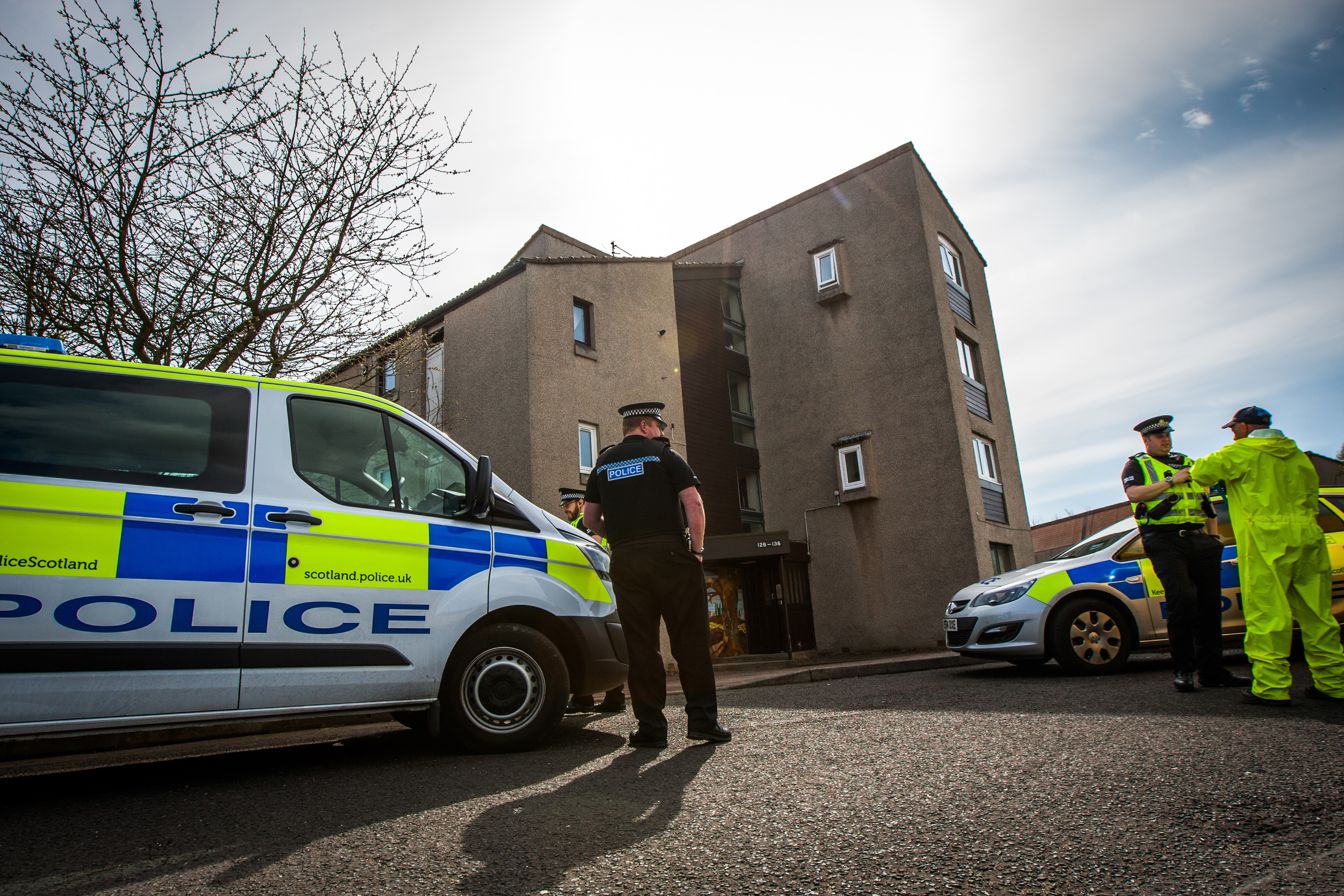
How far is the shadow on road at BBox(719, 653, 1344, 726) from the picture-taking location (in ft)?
14.7

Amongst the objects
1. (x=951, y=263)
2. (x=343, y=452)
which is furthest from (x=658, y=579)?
(x=951, y=263)

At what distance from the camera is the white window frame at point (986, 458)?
62.8 feet

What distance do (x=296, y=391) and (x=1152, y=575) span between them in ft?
23.3

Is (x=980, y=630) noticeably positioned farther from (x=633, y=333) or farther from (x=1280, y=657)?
(x=633, y=333)

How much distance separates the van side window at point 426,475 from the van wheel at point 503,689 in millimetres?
748

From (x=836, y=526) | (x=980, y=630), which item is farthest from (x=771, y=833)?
(x=836, y=526)

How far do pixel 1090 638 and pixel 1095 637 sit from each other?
4 centimetres

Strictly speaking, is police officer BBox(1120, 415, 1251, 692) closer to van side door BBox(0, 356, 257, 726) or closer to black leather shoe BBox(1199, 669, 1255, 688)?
black leather shoe BBox(1199, 669, 1255, 688)

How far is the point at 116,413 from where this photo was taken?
146 inches

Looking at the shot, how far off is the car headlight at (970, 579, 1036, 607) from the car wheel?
0.37 m

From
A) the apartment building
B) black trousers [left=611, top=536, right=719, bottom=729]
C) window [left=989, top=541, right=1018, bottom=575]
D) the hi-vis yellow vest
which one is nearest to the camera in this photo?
black trousers [left=611, top=536, right=719, bottom=729]

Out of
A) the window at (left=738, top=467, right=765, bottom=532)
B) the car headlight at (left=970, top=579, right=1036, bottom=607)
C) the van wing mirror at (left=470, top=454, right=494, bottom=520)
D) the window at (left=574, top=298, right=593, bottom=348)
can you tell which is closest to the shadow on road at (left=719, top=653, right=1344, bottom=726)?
the car headlight at (left=970, top=579, right=1036, bottom=607)

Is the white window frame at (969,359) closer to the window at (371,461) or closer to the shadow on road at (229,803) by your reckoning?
the window at (371,461)

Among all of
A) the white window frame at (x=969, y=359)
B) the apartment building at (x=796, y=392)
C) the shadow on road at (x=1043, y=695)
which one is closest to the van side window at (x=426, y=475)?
the shadow on road at (x=1043, y=695)
